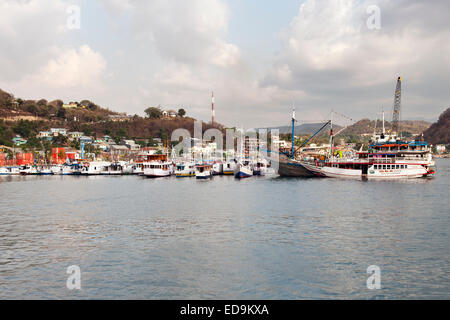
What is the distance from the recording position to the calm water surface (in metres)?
16.9

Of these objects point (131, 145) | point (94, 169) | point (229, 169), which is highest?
point (131, 145)

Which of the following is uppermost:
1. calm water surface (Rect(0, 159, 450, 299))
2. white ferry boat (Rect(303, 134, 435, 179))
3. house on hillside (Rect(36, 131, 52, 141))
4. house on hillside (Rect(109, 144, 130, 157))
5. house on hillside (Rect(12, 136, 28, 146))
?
house on hillside (Rect(36, 131, 52, 141))

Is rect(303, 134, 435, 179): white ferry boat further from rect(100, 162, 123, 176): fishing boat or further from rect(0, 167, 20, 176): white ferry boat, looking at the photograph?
rect(0, 167, 20, 176): white ferry boat

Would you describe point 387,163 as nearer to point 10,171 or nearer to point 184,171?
point 184,171

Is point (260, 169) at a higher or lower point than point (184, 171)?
higher

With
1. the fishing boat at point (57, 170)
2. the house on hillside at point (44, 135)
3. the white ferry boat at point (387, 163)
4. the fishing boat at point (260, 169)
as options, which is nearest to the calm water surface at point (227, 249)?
the white ferry boat at point (387, 163)

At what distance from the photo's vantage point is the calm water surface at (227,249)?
1694 cm

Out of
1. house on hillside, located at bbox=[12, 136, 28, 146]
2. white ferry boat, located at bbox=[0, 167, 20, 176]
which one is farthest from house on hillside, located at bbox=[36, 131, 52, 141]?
white ferry boat, located at bbox=[0, 167, 20, 176]

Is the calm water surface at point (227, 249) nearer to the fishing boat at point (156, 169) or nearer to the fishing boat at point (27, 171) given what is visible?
the fishing boat at point (156, 169)

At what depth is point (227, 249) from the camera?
2300cm

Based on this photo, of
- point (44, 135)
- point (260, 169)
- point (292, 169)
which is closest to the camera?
point (292, 169)

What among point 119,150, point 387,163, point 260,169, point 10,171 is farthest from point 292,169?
point 119,150

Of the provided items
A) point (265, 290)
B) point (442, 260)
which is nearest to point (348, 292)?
point (265, 290)
